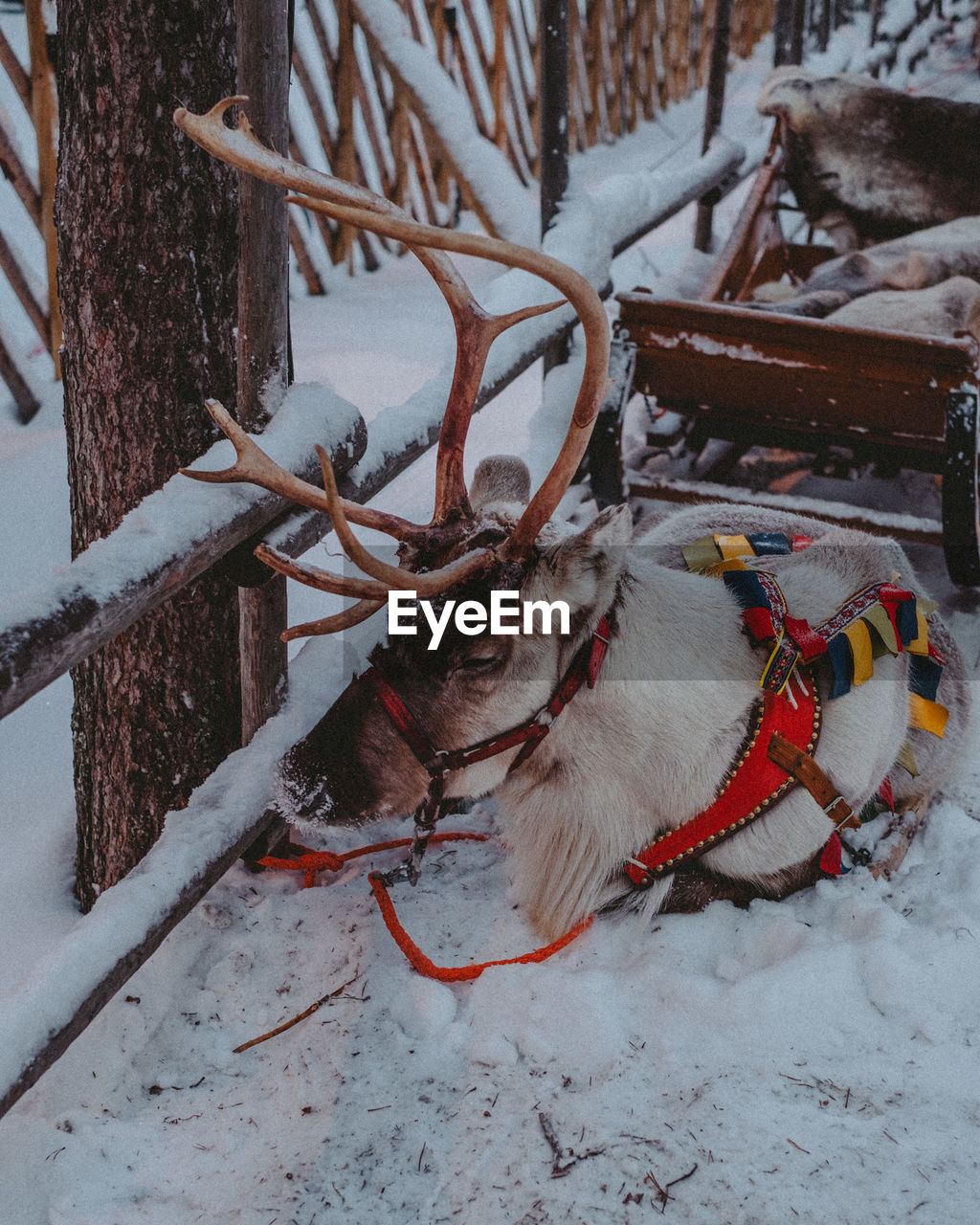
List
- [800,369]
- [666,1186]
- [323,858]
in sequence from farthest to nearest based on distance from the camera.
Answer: [800,369] < [323,858] < [666,1186]

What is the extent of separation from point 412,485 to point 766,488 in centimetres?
157

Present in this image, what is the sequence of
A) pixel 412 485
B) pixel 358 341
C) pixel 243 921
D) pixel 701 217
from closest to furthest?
pixel 243 921
pixel 412 485
pixel 358 341
pixel 701 217

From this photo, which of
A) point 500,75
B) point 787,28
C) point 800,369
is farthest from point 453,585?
point 787,28

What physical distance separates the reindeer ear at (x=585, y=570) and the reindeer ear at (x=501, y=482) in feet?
1.06

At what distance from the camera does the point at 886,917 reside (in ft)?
5.85

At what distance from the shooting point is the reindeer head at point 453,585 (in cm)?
147

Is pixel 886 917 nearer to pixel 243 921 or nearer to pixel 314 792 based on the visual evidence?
pixel 314 792

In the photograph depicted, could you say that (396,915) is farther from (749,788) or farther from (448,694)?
(749,788)

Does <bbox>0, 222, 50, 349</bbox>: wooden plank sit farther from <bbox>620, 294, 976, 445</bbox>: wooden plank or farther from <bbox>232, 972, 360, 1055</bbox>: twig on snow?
<bbox>232, 972, 360, 1055</bbox>: twig on snow

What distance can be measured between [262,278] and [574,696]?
34.8 inches

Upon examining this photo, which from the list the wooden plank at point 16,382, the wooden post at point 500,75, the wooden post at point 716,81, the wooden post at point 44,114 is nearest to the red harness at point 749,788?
the wooden post at point 44,114

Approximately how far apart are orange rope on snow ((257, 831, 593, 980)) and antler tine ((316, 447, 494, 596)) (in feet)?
2.34

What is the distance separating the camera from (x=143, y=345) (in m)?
1.68

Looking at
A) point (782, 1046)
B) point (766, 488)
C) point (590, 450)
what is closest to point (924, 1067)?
point (782, 1046)
